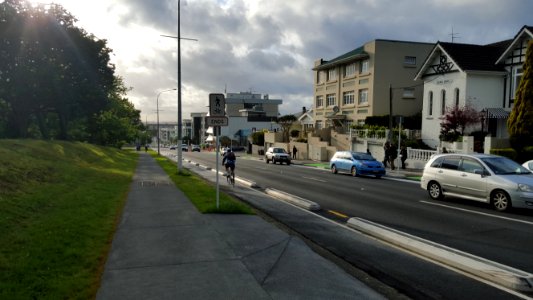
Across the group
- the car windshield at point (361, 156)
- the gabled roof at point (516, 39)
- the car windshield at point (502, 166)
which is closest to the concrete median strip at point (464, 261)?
the car windshield at point (502, 166)

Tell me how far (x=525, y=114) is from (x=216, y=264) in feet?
76.9

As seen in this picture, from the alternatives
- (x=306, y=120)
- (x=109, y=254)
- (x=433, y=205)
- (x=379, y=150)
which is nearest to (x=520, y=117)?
(x=379, y=150)

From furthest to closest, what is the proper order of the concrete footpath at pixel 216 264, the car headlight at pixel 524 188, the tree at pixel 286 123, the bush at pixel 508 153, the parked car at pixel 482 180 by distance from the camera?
the tree at pixel 286 123 → the bush at pixel 508 153 → the parked car at pixel 482 180 → the car headlight at pixel 524 188 → the concrete footpath at pixel 216 264

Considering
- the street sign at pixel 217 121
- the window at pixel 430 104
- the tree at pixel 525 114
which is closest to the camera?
the street sign at pixel 217 121

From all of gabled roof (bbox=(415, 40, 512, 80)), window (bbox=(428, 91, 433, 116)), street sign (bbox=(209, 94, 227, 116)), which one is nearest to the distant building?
window (bbox=(428, 91, 433, 116))

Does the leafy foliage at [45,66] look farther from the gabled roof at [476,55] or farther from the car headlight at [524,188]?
the car headlight at [524,188]

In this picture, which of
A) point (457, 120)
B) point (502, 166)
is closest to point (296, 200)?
point (502, 166)

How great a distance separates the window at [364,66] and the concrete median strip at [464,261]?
39.9 meters

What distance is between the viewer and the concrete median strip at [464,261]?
562 cm

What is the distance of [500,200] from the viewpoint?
1191cm

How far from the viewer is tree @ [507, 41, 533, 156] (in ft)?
78.1

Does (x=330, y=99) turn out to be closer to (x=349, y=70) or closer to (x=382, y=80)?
(x=349, y=70)

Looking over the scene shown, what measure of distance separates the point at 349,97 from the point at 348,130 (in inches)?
336

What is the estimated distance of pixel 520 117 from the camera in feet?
79.0
